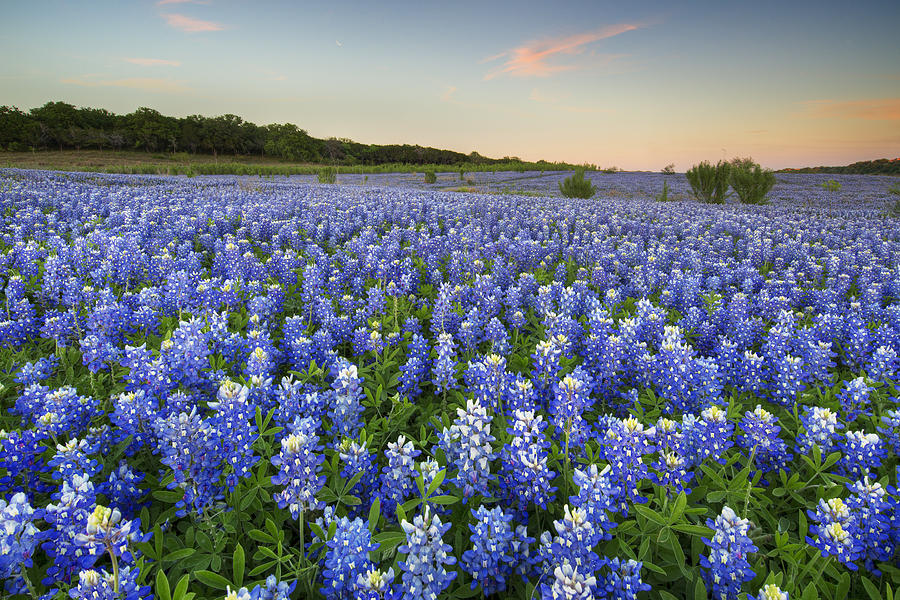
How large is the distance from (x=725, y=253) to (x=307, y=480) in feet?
27.2

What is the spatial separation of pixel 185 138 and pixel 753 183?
106 m

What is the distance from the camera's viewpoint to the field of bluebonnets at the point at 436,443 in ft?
5.68

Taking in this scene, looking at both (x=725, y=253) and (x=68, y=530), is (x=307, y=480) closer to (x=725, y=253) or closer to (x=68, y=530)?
(x=68, y=530)

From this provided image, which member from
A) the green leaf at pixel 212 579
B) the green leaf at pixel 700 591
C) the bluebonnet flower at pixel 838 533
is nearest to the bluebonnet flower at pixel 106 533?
the green leaf at pixel 212 579

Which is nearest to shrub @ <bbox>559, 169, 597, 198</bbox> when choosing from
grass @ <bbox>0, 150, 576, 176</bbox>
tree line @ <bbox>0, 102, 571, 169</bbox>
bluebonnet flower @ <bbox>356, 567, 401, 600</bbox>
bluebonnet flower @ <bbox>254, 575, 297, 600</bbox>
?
bluebonnet flower @ <bbox>356, 567, 401, 600</bbox>

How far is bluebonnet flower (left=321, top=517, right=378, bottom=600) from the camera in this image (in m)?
1.62

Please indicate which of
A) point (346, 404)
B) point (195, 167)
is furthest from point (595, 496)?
point (195, 167)

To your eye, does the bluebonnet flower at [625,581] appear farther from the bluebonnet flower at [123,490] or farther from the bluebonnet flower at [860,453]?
the bluebonnet flower at [123,490]

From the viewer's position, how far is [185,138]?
91688mm

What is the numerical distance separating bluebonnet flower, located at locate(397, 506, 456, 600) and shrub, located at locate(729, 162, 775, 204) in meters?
22.1

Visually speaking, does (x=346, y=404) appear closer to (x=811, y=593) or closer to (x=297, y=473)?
(x=297, y=473)

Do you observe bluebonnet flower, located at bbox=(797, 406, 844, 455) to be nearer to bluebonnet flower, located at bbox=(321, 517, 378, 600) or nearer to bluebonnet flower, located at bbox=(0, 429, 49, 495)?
bluebonnet flower, located at bbox=(321, 517, 378, 600)

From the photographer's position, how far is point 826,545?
1.77 m

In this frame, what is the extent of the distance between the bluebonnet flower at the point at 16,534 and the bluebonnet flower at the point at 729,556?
2.56 meters
